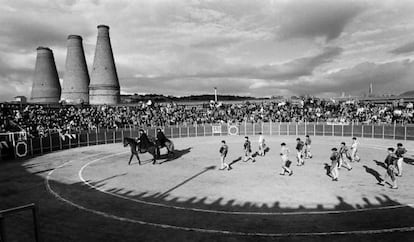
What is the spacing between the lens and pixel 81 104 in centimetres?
4641

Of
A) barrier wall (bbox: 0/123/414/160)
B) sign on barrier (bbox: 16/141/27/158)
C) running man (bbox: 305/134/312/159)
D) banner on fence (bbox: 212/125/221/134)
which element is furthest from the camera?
banner on fence (bbox: 212/125/221/134)

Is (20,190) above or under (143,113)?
under

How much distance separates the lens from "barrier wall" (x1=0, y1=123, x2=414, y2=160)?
87.5 ft

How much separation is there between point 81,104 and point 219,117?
73.1ft

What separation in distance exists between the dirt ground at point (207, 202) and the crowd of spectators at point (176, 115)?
14.8 m

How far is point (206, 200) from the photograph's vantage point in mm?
12930

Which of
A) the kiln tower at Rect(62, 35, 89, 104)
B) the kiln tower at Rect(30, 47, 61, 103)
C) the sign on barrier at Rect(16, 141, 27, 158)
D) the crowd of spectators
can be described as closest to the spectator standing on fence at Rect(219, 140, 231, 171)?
the sign on barrier at Rect(16, 141, 27, 158)

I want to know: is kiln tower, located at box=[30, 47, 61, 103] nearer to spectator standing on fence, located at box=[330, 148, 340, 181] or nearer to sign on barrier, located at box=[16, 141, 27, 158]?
sign on barrier, located at box=[16, 141, 27, 158]

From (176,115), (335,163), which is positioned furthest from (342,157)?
(176,115)

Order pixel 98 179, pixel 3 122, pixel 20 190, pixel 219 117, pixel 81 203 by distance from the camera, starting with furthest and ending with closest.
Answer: pixel 219 117, pixel 3 122, pixel 98 179, pixel 20 190, pixel 81 203

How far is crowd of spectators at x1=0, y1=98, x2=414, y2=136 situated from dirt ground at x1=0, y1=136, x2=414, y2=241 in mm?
14839

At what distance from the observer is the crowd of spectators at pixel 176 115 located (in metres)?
34.5

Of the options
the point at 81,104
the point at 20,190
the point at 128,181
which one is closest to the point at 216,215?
the point at 128,181

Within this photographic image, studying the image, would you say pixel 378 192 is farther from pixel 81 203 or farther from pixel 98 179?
pixel 98 179
